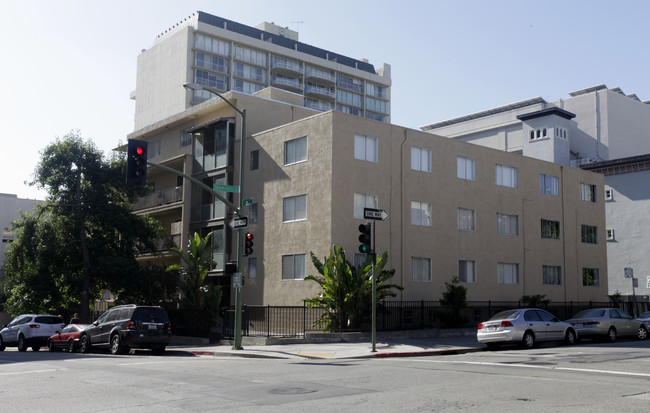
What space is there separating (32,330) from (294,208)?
13306 mm

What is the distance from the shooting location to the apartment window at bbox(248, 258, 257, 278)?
34062mm

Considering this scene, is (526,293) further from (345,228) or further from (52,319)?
(52,319)

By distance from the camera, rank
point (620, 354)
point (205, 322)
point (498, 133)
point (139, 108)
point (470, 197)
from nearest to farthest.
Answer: point (620, 354) → point (205, 322) → point (470, 197) → point (498, 133) → point (139, 108)

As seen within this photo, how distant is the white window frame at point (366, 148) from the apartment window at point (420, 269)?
549 centimetres

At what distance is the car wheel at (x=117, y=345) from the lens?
23.7 m

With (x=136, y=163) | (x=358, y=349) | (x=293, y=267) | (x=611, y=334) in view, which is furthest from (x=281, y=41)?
(x=136, y=163)

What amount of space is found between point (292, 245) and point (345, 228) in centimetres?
308

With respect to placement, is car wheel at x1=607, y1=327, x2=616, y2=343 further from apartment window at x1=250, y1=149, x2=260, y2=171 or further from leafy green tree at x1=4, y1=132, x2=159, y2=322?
leafy green tree at x1=4, y1=132, x2=159, y2=322

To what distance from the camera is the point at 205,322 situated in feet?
98.3

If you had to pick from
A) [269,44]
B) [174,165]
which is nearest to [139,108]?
[269,44]

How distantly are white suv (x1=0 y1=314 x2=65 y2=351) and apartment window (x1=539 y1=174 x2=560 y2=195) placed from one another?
28.2 meters

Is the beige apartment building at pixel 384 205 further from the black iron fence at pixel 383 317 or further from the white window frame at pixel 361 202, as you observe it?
the black iron fence at pixel 383 317

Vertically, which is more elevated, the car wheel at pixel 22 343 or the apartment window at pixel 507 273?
the apartment window at pixel 507 273

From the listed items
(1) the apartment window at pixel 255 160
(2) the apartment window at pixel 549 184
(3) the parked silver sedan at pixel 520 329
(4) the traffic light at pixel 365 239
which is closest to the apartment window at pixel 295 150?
(1) the apartment window at pixel 255 160
